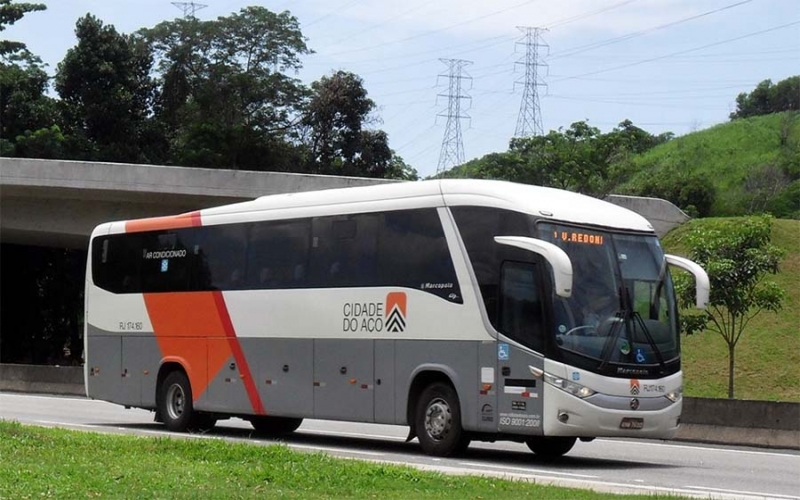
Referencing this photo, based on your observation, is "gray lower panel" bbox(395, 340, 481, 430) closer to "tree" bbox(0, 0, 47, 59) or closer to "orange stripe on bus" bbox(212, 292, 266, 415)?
"orange stripe on bus" bbox(212, 292, 266, 415)

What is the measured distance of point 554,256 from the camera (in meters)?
16.2

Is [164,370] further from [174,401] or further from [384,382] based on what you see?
[384,382]

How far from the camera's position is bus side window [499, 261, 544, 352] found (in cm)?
1694

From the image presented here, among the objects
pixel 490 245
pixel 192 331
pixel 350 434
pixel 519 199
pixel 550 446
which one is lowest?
pixel 350 434

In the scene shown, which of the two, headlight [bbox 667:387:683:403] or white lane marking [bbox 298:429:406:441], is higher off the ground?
headlight [bbox 667:387:683:403]

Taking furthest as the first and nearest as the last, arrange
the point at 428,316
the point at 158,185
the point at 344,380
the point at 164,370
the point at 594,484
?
1. the point at 158,185
2. the point at 164,370
3. the point at 344,380
4. the point at 428,316
5. the point at 594,484

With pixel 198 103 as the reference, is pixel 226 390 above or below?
below

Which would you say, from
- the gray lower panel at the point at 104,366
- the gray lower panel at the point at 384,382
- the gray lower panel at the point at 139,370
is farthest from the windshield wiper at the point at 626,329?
the gray lower panel at the point at 104,366

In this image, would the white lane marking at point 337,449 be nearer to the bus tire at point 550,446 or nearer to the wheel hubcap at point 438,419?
the wheel hubcap at point 438,419

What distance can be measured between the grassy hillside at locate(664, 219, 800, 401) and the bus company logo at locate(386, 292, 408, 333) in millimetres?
15681

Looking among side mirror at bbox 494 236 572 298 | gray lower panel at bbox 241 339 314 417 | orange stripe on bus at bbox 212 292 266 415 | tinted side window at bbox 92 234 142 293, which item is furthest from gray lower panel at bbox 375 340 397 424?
tinted side window at bbox 92 234 142 293

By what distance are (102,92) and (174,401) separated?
5516 centimetres

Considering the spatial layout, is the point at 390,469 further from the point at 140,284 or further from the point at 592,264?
the point at 140,284

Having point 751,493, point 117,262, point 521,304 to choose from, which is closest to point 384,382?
point 521,304
